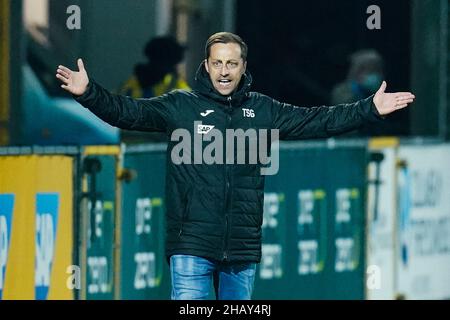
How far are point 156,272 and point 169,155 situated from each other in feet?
7.94

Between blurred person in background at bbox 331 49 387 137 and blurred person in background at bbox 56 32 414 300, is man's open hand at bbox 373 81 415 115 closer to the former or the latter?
blurred person in background at bbox 56 32 414 300

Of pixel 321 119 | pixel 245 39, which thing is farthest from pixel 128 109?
pixel 245 39

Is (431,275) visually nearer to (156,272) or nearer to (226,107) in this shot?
(156,272)

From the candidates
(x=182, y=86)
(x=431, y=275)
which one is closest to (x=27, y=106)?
(x=182, y=86)

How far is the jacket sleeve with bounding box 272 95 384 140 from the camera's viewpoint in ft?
31.0

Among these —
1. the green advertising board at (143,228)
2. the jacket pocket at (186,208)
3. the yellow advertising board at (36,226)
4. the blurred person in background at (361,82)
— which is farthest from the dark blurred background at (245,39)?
the jacket pocket at (186,208)

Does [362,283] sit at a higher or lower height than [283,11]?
lower

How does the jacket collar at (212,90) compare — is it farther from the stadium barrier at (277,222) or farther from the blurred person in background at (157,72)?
the blurred person in background at (157,72)

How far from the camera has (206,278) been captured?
9250 millimetres

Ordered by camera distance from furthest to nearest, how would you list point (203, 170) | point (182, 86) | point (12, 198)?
point (182, 86), point (12, 198), point (203, 170)

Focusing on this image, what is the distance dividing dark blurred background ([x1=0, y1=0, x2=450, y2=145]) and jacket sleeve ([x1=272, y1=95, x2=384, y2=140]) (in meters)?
2.77

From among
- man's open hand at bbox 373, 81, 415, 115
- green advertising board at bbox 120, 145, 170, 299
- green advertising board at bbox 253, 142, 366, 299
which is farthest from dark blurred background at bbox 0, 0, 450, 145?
man's open hand at bbox 373, 81, 415, 115

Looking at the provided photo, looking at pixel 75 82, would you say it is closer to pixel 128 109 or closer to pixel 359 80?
pixel 128 109

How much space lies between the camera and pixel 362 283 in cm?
Answer: 1327
